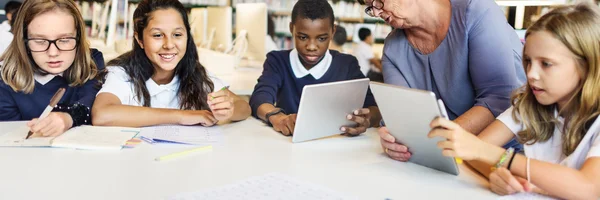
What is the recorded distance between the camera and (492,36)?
133 centimetres

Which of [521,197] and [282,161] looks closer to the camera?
[521,197]

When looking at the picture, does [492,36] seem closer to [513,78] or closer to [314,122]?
[513,78]

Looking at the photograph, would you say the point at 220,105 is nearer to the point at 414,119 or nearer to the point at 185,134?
the point at 185,134

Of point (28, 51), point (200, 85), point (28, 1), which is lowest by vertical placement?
point (200, 85)

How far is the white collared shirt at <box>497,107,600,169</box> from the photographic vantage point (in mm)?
987

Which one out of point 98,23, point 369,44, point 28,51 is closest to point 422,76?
point 28,51

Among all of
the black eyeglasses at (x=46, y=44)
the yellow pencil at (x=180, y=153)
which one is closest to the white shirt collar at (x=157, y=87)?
the black eyeglasses at (x=46, y=44)

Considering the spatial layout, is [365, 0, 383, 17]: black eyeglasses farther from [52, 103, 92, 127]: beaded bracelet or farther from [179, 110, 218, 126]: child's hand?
[52, 103, 92, 127]: beaded bracelet

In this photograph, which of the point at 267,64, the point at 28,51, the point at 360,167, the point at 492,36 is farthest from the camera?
the point at 267,64

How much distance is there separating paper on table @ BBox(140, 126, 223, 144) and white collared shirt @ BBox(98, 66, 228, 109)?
0.70 feet

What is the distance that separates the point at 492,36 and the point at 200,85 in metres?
0.94

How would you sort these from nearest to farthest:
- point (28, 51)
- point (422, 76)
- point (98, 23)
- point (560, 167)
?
point (560, 167), point (422, 76), point (28, 51), point (98, 23)

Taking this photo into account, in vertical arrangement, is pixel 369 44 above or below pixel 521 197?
below

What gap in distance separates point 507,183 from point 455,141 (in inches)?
4.5
